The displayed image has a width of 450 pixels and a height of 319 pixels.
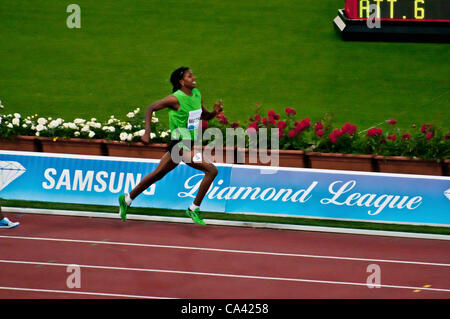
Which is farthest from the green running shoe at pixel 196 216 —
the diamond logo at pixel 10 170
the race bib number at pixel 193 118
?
the diamond logo at pixel 10 170

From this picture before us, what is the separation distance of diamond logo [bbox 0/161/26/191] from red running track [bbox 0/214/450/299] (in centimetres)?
79

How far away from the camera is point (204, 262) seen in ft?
34.3

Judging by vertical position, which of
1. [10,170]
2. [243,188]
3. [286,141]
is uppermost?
[286,141]

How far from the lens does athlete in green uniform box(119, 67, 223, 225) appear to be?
37.2 feet

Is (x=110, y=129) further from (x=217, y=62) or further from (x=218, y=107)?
(x=217, y=62)

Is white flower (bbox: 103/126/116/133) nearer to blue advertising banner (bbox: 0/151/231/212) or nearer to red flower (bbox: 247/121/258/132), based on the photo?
blue advertising banner (bbox: 0/151/231/212)

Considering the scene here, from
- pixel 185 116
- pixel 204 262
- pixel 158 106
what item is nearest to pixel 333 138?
pixel 185 116

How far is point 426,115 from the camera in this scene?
17719 mm

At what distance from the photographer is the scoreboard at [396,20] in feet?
62.2

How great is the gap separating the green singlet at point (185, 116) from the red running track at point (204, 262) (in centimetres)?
145

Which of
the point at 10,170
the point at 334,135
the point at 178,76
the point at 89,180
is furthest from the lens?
the point at 334,135

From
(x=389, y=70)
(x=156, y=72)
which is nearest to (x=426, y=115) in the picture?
(x=389, y=70)

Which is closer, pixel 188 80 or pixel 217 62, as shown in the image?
pixel 188 80

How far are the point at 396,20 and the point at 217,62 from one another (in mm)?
4498
